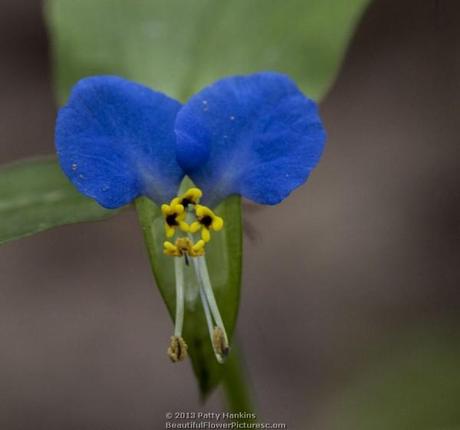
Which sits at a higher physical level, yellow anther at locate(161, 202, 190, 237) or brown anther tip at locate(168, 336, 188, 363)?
yellow anther at locate(161, 202, 190, 237)

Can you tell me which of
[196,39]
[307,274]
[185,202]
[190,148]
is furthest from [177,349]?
[307,274]

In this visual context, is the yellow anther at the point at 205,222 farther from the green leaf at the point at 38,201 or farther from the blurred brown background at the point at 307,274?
the blurred brown background at the point at 307,274

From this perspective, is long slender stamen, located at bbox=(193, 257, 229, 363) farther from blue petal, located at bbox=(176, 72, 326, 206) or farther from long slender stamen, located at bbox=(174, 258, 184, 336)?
blue petal, located at bbox=(176, 72, 326, 206)

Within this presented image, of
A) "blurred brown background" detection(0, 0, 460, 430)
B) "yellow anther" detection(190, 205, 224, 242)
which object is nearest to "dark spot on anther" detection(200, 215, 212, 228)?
"yellow anther" detection(190, 205, 224, 242)

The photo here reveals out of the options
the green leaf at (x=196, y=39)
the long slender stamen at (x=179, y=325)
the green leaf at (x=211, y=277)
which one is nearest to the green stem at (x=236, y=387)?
the green leaf at (x=211, y=277)

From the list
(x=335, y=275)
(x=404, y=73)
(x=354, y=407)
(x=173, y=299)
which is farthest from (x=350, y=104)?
(x=173, y=299)

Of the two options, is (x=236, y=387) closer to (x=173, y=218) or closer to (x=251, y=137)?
(x=173, y=218)

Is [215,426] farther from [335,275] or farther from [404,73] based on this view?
[404,73]
